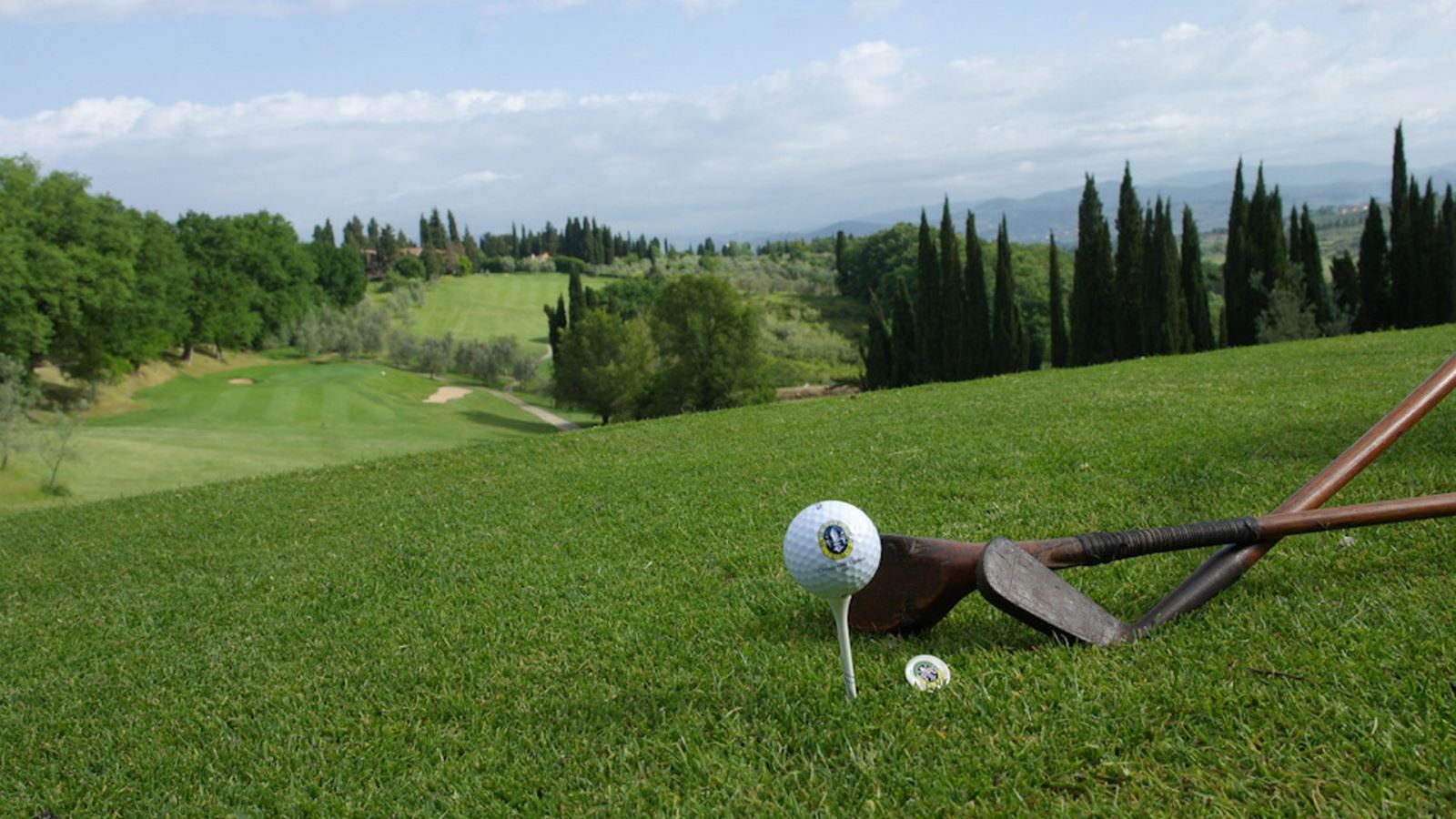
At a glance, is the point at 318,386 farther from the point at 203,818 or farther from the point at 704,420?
the point at 203,818

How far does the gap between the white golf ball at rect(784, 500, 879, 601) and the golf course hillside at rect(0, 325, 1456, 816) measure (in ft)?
1.89

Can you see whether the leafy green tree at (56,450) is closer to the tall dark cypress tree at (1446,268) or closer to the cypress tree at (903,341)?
the cypress tree at (903,341)

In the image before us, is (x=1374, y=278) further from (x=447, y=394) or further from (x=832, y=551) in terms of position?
(x=447, y=394)

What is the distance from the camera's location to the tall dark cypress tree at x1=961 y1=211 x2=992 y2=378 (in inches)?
1550

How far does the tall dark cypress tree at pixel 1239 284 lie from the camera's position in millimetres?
36906

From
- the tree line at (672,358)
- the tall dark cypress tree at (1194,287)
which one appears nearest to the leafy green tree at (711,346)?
the tree line at (672,358)

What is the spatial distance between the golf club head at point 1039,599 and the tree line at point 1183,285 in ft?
109

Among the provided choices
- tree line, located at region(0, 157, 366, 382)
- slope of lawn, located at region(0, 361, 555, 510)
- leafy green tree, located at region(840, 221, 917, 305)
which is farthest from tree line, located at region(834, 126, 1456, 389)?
leafy green tree, located at region(840, 221, 917, 305)

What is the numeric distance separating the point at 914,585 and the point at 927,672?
0.34m

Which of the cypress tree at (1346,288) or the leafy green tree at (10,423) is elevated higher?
the cypress tree at (1346,288)

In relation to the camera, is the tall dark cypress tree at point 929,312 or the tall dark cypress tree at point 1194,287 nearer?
the tall dark cypress tree at point 1194,287

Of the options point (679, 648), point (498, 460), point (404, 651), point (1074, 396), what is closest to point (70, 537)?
point (498, 460)

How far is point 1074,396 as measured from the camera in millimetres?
10930

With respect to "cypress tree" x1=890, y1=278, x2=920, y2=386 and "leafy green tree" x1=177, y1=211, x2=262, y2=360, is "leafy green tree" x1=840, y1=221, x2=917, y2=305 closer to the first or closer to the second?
"cypress tree" x1=890, y1=278, x2=920, y2=386
